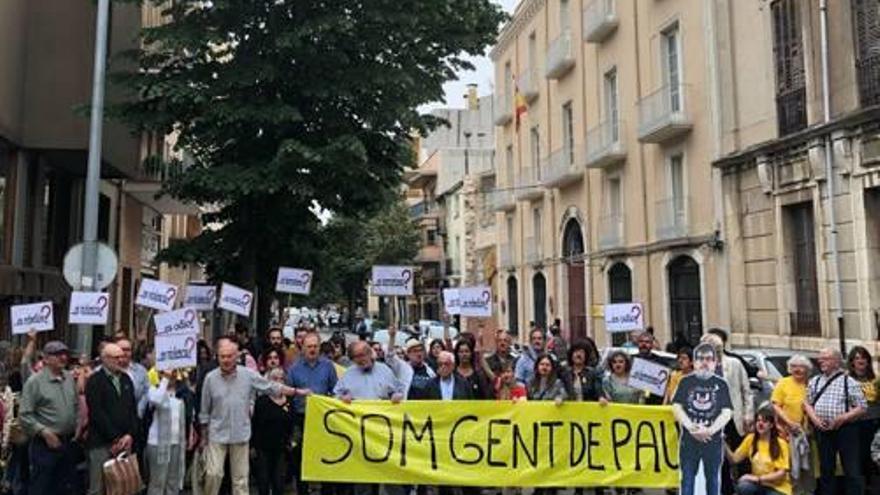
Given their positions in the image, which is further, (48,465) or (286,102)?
(286,102)

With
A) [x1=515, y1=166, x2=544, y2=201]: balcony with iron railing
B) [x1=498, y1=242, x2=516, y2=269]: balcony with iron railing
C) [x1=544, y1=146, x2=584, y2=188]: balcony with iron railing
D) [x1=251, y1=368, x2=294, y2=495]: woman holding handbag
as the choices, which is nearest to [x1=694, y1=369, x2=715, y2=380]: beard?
[x1=251, y1=368, x2=294, y2=495]: woman holding handbag

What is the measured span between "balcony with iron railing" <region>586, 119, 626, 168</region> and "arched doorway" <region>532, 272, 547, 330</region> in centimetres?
738

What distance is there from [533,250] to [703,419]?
97.0ft

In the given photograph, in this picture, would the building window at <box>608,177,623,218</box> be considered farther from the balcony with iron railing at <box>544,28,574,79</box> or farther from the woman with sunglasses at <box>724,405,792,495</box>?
the woman with sunglasses at <box>724,405,792,495</box>

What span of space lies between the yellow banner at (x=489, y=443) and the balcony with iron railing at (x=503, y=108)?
3325cm

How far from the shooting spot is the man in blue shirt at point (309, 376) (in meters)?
9.83

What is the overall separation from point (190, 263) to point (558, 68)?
68.4 ft

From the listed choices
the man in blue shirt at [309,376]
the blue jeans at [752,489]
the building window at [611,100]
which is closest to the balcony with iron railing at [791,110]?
the building window at [611,100]

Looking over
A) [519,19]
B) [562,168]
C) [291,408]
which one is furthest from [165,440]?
[519,19]

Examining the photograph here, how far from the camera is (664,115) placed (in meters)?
25.1

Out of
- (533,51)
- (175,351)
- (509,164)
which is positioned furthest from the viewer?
(509,164)

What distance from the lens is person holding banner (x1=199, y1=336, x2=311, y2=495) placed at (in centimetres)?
882

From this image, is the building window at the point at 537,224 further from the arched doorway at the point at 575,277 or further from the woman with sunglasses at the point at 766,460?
the woman with sunglasses at the point at 766,460

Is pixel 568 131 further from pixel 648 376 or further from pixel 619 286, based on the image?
pixel 648 376
